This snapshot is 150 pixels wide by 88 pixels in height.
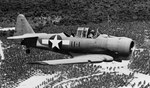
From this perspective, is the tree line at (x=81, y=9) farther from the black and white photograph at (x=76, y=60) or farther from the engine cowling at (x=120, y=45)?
the engine cowling at (x=120, y=45)

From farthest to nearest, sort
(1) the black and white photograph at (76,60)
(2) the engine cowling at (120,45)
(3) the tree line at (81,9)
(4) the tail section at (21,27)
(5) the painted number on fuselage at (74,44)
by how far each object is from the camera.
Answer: (3) the tree line at (81,9)
(4) the tail section at (21,27)
(5) the painted number on fuselage at (74,44)
(2) the engine cowling at (120,45)
(1) the black and white photograph at (76,60)

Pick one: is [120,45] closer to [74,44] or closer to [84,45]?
[84,45]

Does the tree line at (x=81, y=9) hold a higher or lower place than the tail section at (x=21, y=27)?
lower

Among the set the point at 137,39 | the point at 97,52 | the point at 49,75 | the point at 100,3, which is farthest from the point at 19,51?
the point at 100,3

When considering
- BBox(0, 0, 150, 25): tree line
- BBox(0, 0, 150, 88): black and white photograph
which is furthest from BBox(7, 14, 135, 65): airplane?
BBox(0, 0, 150, 25): tree line

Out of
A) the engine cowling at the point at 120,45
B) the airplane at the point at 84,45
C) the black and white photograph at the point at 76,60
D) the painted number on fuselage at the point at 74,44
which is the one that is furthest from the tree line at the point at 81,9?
the engine cowling at the point at 120,45

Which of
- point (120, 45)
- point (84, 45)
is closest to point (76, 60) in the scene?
point (84, 45)

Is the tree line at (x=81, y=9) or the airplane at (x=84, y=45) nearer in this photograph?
the airplane at (x=84, y=45)

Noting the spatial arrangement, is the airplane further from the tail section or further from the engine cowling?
the tail section

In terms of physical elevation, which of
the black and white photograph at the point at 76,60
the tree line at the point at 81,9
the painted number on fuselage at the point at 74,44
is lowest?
the tree line at the point at 81,9
